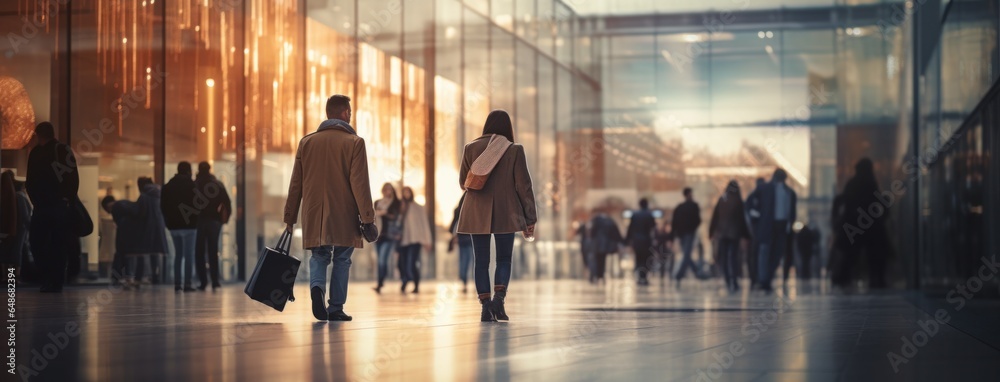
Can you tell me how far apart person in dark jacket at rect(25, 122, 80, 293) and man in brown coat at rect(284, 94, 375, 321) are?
17.0 feet

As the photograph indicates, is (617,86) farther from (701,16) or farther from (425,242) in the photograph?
(425,242)

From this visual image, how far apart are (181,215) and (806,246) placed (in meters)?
19.1

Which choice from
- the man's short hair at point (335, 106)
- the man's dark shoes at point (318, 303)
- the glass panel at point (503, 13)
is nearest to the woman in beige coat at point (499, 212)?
the man's short hair at point (335, 106)

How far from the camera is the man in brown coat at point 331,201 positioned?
1027 centimetres

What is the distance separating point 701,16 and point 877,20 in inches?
211

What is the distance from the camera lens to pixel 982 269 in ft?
32.6

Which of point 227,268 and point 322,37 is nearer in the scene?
point 227,268

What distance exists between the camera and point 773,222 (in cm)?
2047

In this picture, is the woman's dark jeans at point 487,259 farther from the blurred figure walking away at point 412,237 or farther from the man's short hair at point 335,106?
the blurred figure walking away at point 412,237

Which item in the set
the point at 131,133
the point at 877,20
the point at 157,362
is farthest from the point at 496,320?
the point at 877,20

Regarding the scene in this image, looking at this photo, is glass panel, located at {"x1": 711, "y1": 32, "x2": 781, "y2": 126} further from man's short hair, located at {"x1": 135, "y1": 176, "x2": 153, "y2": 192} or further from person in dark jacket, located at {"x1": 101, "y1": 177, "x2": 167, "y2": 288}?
person in dark jacket, located at {"x1": 101, "y1": 177, "x2": 167, "y2": 288}

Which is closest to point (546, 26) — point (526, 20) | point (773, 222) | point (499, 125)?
point (526, 20)

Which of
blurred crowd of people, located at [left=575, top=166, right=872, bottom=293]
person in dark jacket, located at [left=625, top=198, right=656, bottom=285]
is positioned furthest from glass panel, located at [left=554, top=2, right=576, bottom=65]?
person in dark jacket, located at [left=625, top=198, right=656, bottom=285]

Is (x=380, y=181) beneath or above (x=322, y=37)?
beneath
